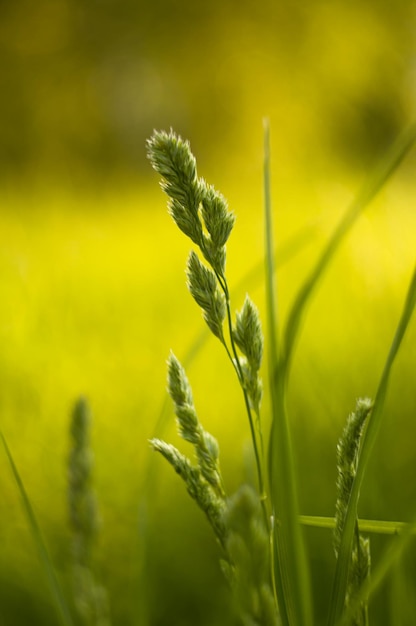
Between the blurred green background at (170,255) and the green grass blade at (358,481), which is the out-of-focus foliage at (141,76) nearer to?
the blurred green background at (170,255)

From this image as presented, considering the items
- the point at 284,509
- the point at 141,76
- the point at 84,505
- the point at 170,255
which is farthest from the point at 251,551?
the point at 141,76

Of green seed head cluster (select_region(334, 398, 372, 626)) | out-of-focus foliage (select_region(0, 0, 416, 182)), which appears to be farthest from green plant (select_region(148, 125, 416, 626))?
out-of-focus foliage (select_region(0, 0, 416, 182))

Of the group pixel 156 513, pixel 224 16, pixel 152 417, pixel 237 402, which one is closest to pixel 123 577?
pixel 156 513

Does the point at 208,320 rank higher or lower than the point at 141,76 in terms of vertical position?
lower

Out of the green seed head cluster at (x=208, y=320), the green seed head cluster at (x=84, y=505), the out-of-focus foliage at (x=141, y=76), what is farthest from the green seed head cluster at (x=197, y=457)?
the out-of-focus foliage at (x=141, y=76)

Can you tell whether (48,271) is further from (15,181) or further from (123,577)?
(123,577)

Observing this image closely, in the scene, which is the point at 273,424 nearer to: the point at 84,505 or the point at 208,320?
the point at 208,320
